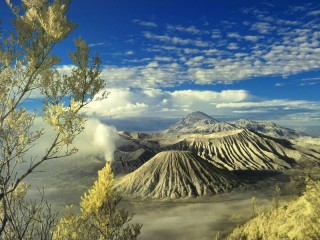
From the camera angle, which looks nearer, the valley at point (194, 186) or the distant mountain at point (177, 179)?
the valley at point (194, 186)

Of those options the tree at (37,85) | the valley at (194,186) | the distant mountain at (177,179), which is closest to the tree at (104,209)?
the tree at (37,85)

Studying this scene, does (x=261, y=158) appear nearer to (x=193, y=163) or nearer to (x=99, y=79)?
(x=193, y=163)

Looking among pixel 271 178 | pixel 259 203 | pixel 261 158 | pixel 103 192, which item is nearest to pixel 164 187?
pixel 259 203

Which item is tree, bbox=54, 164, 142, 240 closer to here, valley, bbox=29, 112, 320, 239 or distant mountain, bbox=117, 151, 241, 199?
valley, bbox=29, 112, 320, 239

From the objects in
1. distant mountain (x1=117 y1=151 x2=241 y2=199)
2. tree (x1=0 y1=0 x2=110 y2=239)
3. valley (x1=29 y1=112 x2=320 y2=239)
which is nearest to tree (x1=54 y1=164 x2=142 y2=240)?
tree (x1=0 y1=0 x2=110 y2=239)

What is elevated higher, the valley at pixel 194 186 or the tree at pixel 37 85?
the tree at pixel 37 85

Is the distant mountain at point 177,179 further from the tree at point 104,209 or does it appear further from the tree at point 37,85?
the tree at point 37,85

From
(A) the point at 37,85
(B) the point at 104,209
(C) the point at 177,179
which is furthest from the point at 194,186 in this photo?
(A) the point at 37,85

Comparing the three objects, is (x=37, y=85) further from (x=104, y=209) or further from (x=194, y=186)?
(x=194, y=186)
